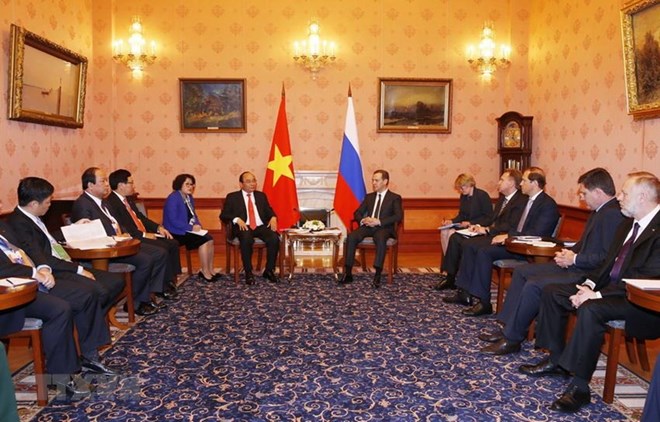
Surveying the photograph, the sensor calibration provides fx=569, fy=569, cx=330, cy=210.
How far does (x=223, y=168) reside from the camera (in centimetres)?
977

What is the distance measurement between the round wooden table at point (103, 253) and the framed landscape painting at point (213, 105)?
15.1 feet

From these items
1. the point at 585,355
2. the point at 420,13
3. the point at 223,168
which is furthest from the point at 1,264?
the point at 420,13

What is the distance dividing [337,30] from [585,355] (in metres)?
7.22

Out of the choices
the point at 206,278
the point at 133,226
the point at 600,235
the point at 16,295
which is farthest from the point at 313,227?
the point at 16,295

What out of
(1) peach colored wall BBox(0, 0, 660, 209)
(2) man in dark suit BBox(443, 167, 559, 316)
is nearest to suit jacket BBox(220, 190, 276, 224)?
(1) peach colored wall BBox(0, 0, 660, 209)

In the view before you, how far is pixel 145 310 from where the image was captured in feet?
19.6

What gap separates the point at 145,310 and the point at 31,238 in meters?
1.82

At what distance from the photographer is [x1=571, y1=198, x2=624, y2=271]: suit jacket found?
4.58 meters

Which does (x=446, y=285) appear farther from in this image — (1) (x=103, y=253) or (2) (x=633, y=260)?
(1) (x=103, y=253)

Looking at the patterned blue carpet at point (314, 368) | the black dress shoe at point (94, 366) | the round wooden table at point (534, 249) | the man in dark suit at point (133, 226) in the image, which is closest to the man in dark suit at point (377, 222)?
the patterned blue carpet at point (314, 368)

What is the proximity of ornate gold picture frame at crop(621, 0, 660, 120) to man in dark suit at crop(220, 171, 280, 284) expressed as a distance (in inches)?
185

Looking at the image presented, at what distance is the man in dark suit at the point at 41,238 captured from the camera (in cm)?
436

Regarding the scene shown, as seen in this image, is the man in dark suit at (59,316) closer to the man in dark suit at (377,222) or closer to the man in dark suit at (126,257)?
the man in dark suit at (126,257)

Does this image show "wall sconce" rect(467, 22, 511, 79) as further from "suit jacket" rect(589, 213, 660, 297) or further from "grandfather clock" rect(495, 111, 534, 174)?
"suit jacket" rect(589, 213, 660, 297)
